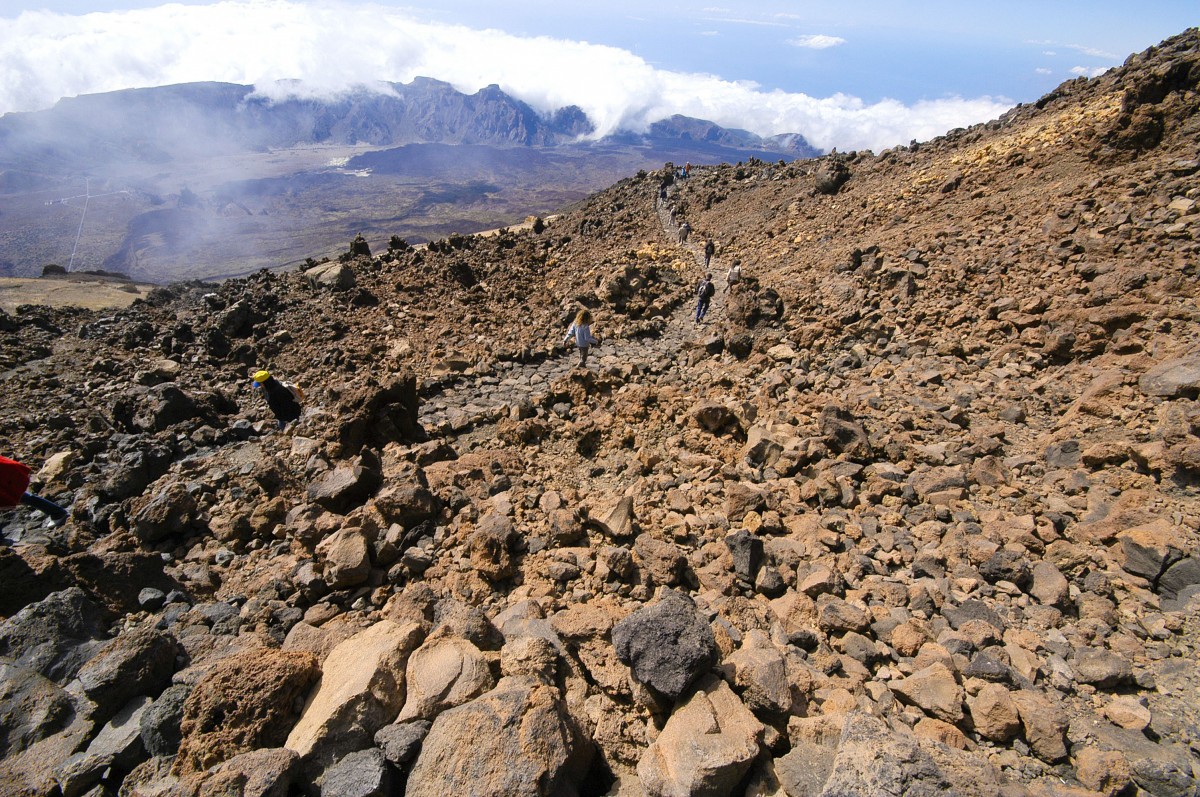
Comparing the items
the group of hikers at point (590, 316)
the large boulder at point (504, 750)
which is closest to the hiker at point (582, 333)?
the group of hikers at point (590, 316)

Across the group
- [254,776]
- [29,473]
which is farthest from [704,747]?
[29,473]

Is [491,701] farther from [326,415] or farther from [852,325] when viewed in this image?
[852,325]

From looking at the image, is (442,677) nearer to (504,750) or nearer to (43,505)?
(504,750)

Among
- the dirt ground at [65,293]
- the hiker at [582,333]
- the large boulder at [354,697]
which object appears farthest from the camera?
the dirt ground at [65,293]

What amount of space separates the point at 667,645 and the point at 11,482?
8.58m

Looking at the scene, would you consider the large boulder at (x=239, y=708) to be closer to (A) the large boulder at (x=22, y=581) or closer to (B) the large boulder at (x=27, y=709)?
(B) the large boulder at (x=27, y=709)

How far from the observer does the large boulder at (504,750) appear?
251cm

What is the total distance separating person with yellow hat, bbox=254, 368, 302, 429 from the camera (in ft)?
30.0

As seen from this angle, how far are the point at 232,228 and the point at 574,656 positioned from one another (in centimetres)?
16004

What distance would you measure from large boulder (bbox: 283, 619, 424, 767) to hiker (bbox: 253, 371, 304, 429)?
716cm

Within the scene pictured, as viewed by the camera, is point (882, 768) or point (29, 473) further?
point (29, 473)

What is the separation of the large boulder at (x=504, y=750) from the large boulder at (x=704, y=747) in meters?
0.45

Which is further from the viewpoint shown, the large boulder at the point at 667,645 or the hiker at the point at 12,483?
the hiker at the point at 12,483

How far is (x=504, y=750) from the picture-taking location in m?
2.61
